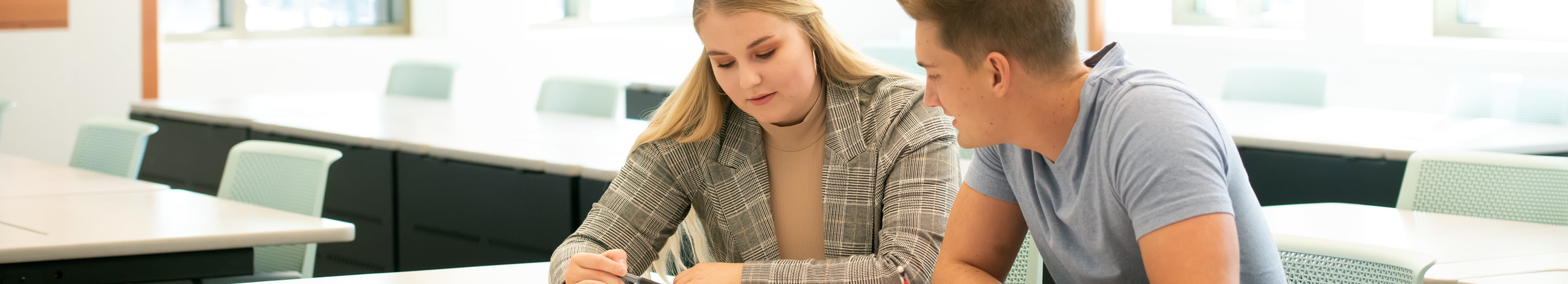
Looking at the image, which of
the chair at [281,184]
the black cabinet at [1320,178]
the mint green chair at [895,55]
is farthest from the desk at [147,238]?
the mint green chair at [895,55]

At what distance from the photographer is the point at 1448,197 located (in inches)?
87.4

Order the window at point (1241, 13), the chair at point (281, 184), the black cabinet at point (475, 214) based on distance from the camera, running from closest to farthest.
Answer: the chair at point (281, 184), the black cabinet at point (475, 214), the window at point (1241, 13)

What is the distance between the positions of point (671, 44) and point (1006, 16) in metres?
6.96

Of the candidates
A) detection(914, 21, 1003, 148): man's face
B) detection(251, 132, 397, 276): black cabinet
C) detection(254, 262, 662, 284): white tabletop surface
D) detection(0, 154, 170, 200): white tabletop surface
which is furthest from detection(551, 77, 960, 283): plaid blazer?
detection(251, 132, 397, 276): black cabinet

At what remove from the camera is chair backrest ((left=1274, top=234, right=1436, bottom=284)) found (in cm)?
148

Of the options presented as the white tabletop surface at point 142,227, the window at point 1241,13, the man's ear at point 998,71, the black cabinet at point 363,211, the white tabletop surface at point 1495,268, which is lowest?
the black cabinet at point 363,211

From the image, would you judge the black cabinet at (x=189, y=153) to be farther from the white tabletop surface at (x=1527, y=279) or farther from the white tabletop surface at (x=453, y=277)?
the white tabletop surface at (x=1527, y=279)

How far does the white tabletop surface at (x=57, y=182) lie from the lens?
2.75 meters

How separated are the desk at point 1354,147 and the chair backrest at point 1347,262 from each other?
1201 mm

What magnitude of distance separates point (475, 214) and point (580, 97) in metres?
1.10

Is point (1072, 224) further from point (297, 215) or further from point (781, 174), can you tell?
point (297, 215)

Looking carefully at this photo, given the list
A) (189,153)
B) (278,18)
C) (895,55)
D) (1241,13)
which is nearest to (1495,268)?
(189,153)

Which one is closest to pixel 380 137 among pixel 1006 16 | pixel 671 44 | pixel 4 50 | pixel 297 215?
pixel 297 215

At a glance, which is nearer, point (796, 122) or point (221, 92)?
point (796, 122)
